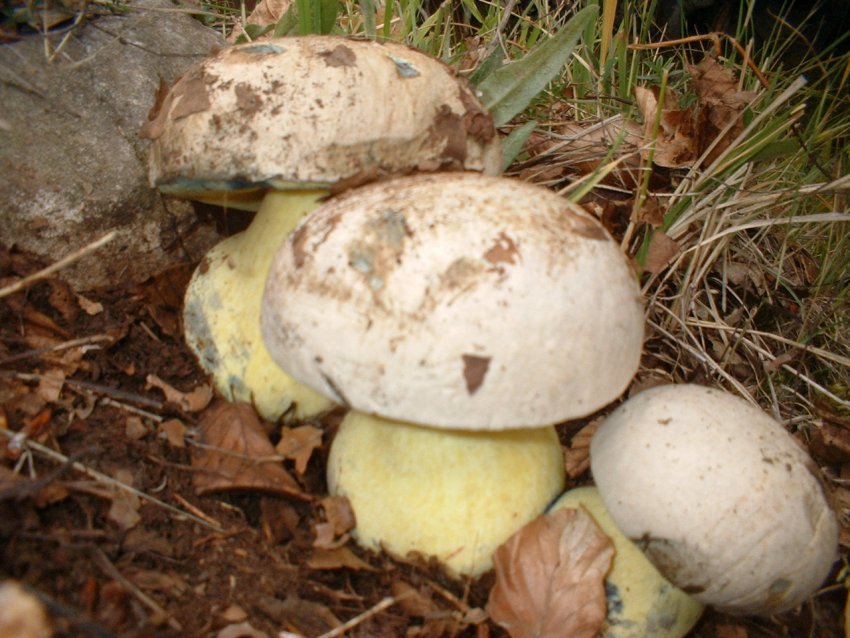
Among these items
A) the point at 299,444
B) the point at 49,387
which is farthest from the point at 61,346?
the point at 299,444

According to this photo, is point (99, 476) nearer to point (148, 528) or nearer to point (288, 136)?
point (148, 528)

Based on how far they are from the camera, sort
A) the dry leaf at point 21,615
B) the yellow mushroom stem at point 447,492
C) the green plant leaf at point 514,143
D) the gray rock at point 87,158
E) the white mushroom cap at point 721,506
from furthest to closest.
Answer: the green plant leaf at point 514,143
the gray rock at point 87,158
the yellow mushroom stem at point 447,492
the white mushroom cap at point 721,506
the dry leaf at point 21,615

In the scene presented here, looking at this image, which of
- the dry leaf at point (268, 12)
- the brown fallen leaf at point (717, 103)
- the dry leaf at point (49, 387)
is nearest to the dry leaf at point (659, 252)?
the brown fallen leaf at point (717, 103)

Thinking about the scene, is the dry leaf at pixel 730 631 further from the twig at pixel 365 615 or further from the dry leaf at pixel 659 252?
the dry leaf at pixel 659 252

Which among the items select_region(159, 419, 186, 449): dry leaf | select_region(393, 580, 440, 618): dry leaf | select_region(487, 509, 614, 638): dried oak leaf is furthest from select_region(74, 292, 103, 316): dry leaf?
select_region(487, 509, 614, 638): dried oak leaf

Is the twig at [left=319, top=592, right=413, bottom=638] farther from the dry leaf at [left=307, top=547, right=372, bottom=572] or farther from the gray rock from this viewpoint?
the gray rock
